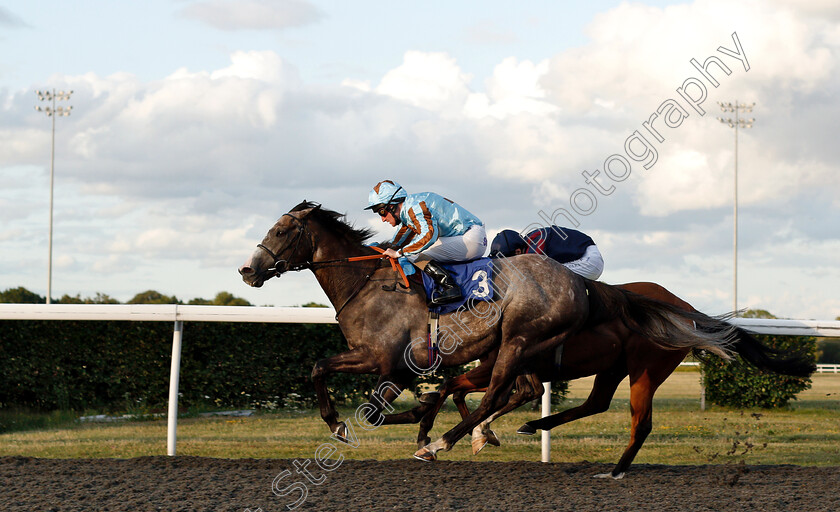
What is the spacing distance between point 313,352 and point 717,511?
13.4 ft

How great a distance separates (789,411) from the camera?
32.2 ft

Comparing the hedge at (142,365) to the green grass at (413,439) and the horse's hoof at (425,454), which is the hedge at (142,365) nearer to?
the green grass at (413,439)

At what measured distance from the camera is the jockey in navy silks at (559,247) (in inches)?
200

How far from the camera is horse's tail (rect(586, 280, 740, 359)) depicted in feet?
15.7

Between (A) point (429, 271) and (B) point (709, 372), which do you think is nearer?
(A) point (429, 271)

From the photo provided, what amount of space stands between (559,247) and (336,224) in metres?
1.43

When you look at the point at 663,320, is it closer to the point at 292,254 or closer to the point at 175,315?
the point at 292,254

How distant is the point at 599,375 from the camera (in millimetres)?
5164

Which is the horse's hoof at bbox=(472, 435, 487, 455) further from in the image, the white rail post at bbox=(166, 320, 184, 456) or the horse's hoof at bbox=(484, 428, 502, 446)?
the white rail post at bbox=(166, 320, 184, 456)

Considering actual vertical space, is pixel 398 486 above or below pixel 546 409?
below

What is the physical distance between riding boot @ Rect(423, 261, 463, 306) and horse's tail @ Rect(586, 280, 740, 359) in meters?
0.86

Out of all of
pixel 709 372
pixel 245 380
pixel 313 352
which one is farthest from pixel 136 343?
pixel 709 372

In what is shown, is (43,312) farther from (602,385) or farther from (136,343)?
(602,385)

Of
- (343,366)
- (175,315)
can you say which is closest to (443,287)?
(343,366)
